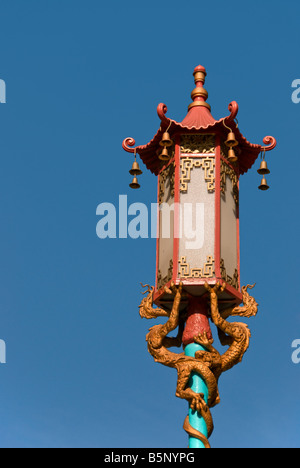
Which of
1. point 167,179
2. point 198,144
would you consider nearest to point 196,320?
point 167,179

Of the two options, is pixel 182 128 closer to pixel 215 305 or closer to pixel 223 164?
pixel 223 164

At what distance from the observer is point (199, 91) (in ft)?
79.7

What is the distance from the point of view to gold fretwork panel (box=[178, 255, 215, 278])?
22234 mm

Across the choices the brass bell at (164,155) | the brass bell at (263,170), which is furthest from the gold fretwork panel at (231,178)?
the brass bell at (164,155)

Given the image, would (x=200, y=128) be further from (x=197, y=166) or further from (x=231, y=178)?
(x=231, y=178)

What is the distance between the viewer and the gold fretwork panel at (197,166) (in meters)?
23.0

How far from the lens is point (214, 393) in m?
21.9

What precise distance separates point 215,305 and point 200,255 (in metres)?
0.90

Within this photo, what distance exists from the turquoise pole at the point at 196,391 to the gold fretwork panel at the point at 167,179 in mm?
2764

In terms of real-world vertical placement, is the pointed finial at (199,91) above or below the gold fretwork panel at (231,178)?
above

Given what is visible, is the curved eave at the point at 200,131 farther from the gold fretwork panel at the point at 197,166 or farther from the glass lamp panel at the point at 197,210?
the gold fretwork panel at the point at 197,166

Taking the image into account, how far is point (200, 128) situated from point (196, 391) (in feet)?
15.2
